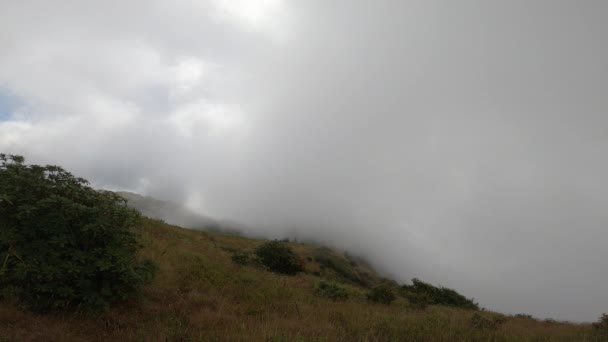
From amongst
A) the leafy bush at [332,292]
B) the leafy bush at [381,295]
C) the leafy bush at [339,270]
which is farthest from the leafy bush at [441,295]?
the leafy bush at [339,270]

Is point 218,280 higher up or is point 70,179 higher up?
point 70,179

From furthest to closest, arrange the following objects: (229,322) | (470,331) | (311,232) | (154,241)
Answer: (311,232), (154,241), (470,331), (229,322)

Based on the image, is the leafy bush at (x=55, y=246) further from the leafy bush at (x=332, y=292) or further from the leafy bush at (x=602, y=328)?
the leafy bush at (x=602, y=328)

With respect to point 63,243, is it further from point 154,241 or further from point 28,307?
point 154,241

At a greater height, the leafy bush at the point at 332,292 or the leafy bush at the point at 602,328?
the leafy bush at the point at 602,328

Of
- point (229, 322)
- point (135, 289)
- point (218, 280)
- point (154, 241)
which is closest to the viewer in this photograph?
point (229, 322)

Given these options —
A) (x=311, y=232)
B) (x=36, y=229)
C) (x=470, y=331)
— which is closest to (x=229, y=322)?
(x=36, y=229)

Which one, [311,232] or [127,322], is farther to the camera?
[311,232]

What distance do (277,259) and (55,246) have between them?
1292 cm

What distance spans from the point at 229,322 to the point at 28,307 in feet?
11.6

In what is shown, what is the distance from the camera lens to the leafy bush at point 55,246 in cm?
586

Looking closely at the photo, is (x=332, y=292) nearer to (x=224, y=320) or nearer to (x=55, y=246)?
(x=224, y=320)

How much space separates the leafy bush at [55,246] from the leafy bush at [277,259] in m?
11.0

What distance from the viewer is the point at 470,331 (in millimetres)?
7715
